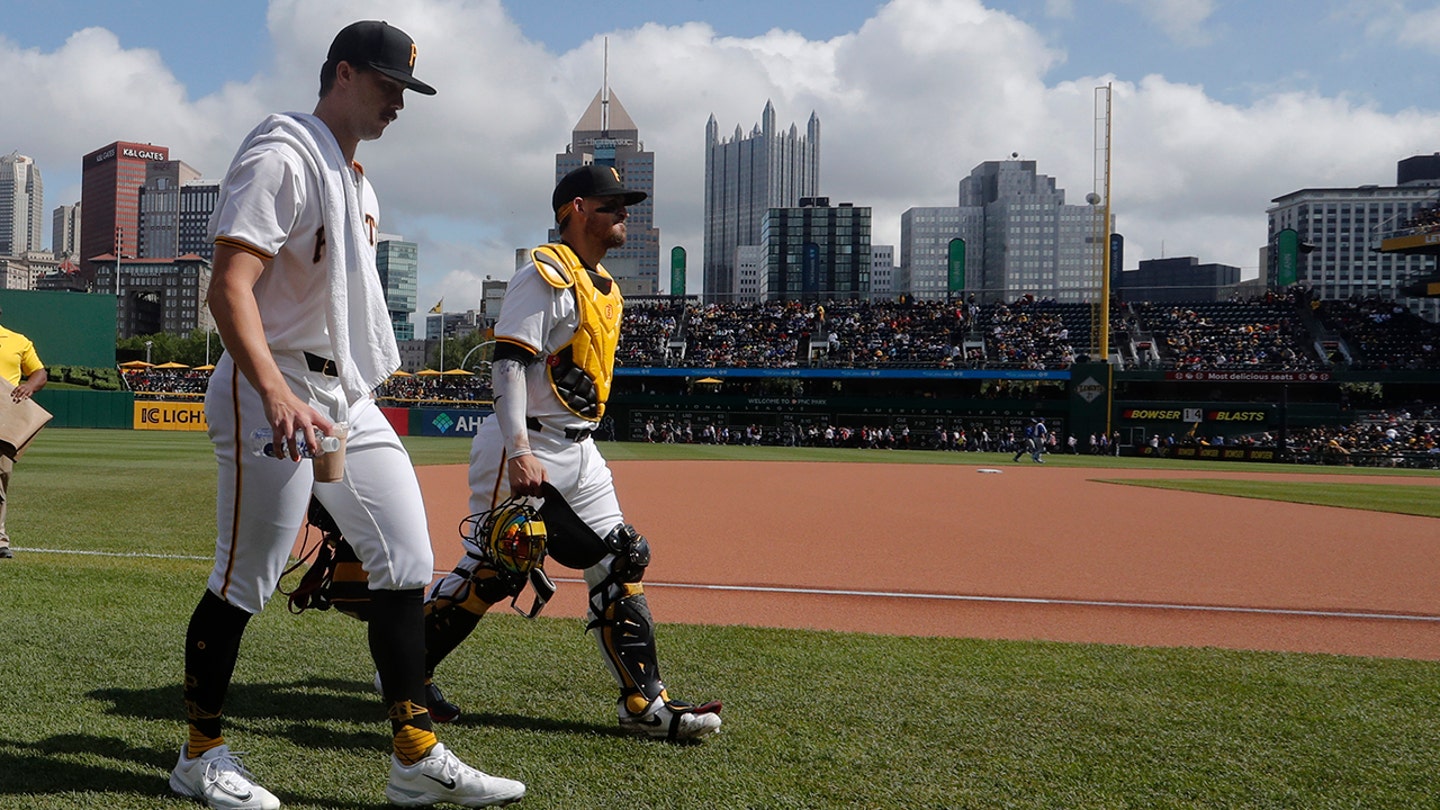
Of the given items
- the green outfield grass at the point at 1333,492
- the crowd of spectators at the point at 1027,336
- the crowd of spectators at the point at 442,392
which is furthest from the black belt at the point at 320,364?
the crowd of spectators at the point at 1027,336

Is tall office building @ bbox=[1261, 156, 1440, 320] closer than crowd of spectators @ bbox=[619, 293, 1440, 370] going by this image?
No

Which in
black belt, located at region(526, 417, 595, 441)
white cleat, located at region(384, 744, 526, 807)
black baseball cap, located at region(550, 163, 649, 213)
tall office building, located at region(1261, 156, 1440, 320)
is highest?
tall office building, located at region(1261, 156, 1440, 320)

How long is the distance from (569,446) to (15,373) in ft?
18.1

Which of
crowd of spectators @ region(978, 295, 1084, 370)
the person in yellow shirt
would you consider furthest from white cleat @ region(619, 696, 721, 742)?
crowd of spectators @ region(978, 295, 1084, 370)

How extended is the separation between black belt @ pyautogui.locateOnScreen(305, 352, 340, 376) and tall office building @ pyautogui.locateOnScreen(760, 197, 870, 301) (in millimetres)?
147186

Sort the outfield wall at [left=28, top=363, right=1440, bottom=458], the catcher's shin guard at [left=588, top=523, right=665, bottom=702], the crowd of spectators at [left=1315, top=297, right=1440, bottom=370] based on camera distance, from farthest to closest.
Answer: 1. the crowd of spectators at [left=1315, top=297, right=1440, bottom=370]
2. the outfield wall at [left=28, top=363, right=1440, bottom=458]
3. the catcher's shin guard at [left=588, top=523, right=665, bottom=702]

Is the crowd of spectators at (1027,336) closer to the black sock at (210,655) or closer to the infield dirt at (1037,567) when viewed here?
the infield dirt at (1037,567)

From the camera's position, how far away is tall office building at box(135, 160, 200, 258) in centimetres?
18662

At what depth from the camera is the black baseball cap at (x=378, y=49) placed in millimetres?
2738

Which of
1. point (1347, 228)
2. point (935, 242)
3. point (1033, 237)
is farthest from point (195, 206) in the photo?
point (1347, 228)

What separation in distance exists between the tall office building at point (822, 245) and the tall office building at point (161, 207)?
4463 inches

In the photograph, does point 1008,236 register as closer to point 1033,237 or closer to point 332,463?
point 1033,237

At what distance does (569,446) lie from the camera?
367 centimetres

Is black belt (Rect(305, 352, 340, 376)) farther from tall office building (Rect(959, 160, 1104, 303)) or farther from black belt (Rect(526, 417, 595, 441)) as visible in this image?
tall office building (Rect(959, 160, 1104, 303))
